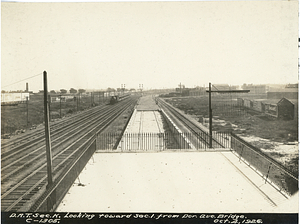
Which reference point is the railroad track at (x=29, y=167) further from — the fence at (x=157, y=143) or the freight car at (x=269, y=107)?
the freight car at (x=269, y=107)

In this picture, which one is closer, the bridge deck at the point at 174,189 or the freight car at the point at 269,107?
the bridge deck at the point at 174,189

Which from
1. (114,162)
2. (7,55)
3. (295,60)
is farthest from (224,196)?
(7,55)

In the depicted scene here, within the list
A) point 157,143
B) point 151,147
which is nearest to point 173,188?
point 151,147

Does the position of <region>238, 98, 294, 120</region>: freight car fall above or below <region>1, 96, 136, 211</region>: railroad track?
above

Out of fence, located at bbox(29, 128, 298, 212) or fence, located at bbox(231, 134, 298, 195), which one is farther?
fence, located at bbox(231, 134, 298, 195)

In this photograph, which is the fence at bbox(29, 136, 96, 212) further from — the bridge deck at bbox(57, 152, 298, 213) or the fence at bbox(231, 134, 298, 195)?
the fence at bbox(231, 134, 298, 195)

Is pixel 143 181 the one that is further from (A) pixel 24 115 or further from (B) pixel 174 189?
(A) pixel 24 115

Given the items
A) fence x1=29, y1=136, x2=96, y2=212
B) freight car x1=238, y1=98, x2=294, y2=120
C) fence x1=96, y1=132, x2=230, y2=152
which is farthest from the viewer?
fence x1=96, y1=132, x2=230, y2=152

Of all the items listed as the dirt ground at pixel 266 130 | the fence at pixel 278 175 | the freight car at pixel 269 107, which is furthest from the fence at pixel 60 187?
the freight car at pixel 269 107

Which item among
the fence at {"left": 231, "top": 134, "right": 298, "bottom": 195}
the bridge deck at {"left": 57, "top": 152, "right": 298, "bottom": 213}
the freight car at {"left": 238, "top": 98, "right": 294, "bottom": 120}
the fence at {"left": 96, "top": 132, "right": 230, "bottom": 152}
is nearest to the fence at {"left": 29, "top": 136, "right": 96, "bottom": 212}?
the bridge deck at {"left": 57, "top": 152, "right": 298, "bottom": 213}
